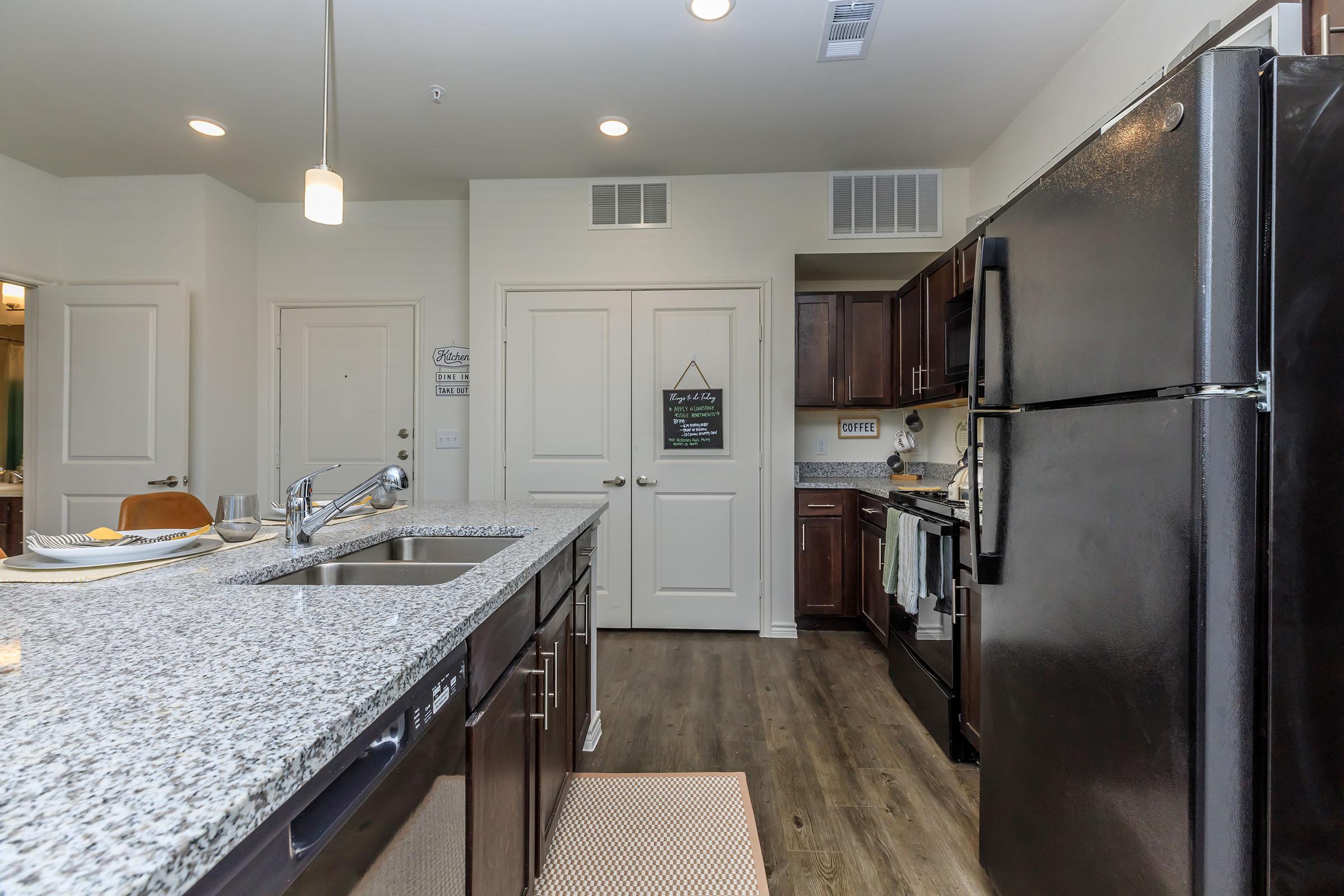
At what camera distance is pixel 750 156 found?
3.35 meters

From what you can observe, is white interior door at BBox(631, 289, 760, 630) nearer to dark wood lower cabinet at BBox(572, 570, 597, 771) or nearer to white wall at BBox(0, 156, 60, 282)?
dark wood lower cabinet at BBox(572, 570, 597, 771)

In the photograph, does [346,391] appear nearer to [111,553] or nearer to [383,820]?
[111,553]

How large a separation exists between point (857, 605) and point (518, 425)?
7.44 ft

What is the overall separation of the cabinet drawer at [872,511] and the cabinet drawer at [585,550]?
58.4 inches

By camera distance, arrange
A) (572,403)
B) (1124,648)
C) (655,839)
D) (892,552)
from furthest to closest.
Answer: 1. (572,403)
2. (892,552)
3. (655,839)
4. (1124,648)

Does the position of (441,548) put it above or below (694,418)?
below

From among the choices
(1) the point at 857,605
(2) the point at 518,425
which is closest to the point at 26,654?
(2) the point at 518,425

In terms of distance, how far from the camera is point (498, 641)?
1.08 meters

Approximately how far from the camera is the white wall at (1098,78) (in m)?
1.96

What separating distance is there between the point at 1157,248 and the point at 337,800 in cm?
128

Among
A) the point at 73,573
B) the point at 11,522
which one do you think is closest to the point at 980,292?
the point at 73,573

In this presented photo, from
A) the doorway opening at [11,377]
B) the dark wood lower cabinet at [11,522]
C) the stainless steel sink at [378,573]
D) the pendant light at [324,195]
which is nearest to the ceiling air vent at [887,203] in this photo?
the pendant light at [324,195]

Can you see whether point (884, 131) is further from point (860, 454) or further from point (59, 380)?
point (59, 380)

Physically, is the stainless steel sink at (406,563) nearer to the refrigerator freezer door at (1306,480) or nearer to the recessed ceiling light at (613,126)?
the refrigerator freezer door at (1306,480)
